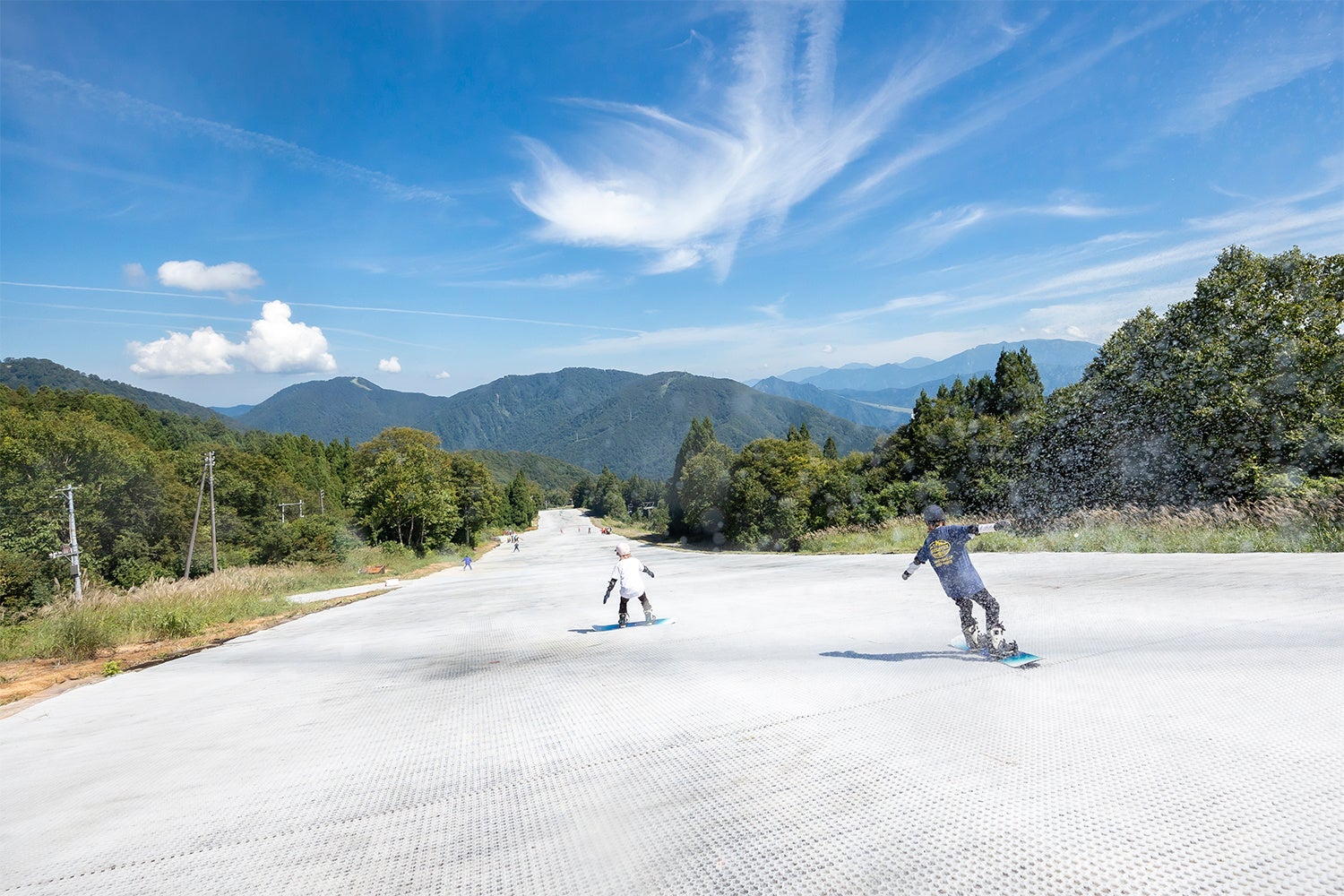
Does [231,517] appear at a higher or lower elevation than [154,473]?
lower

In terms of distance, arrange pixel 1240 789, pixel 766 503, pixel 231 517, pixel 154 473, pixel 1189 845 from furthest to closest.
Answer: pixel 231 517 < pixel 154 473 < pixel 766 503 < pixel 1240 789 < pixel 1189 845

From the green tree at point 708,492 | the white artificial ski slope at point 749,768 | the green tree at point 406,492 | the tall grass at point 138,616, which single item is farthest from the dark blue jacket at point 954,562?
the green tree at point 708,492

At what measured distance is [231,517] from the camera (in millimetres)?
60594

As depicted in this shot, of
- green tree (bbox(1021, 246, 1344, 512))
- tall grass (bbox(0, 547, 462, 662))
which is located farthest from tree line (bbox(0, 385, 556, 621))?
green tree (bbox(1021, 246, 1344, 512))

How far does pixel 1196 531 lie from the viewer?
13.5 meters

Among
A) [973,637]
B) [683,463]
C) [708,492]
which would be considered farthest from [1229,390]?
[683,463]

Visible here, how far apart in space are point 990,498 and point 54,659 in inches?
1390

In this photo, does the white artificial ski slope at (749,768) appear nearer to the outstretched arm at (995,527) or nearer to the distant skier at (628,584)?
the outstretched arm at (995,527)

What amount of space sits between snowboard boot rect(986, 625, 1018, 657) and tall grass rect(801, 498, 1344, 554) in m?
9.47

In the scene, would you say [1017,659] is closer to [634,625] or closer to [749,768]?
[749,768]

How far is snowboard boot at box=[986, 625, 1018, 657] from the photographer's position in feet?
18.4

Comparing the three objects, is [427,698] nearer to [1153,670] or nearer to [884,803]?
[884,803]

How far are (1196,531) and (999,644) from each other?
36.6ft

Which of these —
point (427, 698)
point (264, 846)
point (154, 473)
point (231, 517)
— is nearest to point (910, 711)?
point (264, 846)
